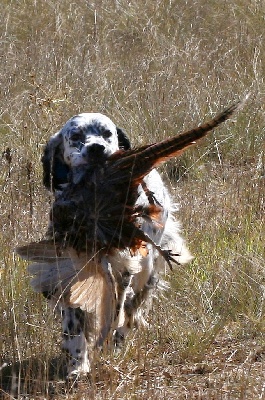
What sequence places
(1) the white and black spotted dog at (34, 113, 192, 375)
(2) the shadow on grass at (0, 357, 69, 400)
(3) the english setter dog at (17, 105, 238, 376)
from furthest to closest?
(1) the white and black spotted dog at (34, 113, 192, 375) → (3) the english setter dog at (17, 105, 238, 376) → (2) the shadow on grass at (0, 357, 69, 400)

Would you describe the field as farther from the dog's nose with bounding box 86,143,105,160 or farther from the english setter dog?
the dog's nose with bounding box 86,143,105,160

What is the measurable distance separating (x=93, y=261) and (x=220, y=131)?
3.48 meters

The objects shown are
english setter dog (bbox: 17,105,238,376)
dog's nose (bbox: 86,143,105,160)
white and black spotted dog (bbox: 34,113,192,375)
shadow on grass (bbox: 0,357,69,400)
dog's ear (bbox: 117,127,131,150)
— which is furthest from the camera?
dog's ear (bbox: 117,127,131,150)

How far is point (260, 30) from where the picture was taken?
9.30m

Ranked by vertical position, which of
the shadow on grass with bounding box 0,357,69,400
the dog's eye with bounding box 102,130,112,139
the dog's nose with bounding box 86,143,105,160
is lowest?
the shadow on grass with bounding box 0,357,69,400

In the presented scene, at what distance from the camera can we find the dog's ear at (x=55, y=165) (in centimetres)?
452

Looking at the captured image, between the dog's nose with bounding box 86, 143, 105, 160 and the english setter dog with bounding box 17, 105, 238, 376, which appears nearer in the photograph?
the english setter dog with bounding box 17, 105, 238, 376

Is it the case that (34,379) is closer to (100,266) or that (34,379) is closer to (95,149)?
(100,266)

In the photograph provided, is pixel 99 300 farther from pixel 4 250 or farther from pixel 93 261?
pixel 4 250

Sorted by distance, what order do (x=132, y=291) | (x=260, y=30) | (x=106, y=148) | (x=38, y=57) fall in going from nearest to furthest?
1. (x=106, y=148)
2. (x=132, y=291)
3. (x=38, y=57)
4. (x=260, y=30)

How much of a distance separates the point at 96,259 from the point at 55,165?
37.0 inches

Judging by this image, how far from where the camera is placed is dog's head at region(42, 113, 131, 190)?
4480mm

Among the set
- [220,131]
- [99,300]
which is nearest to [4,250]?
[99,300]

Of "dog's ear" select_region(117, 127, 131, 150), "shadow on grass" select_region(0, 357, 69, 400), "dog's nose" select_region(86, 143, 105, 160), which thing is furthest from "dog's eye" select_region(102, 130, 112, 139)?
"shadow on grass" select_region(0, 357, 69, 400)
